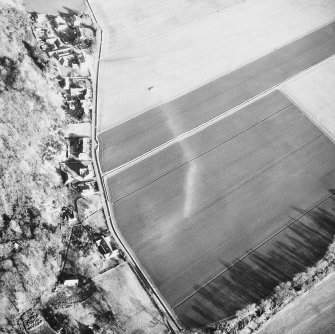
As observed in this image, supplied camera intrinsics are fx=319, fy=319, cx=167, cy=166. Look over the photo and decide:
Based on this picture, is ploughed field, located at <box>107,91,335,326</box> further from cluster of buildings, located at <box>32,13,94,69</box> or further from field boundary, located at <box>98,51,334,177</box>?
cluster of buildings, located at <box>32,13,94,69</box>

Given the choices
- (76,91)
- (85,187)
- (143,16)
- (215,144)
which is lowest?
(215,144)

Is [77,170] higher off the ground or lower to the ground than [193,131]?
higher

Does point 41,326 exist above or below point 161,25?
below

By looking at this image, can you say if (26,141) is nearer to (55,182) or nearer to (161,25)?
(55,182)

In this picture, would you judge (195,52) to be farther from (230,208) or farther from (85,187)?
(85,187)

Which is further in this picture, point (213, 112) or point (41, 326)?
point (213, 112)

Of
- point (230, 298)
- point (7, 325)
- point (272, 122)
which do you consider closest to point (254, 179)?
point (272, 122)

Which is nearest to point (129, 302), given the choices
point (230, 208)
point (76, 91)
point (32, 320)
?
point (32, 320)
